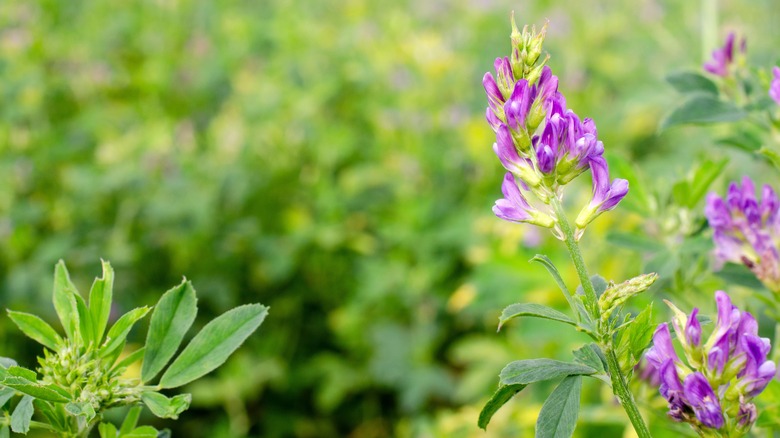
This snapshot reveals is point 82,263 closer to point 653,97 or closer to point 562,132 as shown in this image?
point 653,97

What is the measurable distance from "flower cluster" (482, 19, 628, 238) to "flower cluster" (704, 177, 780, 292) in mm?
246

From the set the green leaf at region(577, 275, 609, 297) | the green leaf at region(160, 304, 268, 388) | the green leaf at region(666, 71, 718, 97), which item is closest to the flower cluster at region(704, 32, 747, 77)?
the green leaf at region(666, 71, 718, 97)

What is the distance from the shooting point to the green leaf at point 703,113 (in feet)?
3.19

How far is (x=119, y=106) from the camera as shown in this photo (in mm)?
3279

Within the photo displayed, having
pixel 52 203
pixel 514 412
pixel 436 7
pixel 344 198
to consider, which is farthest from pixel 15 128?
pixel 436 7

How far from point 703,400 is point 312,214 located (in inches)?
88.1

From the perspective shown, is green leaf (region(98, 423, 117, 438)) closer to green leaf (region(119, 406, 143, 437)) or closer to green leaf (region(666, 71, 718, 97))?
green leaf (region(119, 406, 143, 437))

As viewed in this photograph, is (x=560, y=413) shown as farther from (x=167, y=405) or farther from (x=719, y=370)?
(x=167, y=405)

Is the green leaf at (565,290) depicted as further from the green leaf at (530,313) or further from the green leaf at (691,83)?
the green leaf at (691,83)

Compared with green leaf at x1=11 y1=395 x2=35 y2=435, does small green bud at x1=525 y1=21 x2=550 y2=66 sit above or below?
above

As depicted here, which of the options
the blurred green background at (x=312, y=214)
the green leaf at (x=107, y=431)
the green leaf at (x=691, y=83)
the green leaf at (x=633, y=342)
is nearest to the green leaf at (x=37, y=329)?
the green leaf at (x=107, y=431)

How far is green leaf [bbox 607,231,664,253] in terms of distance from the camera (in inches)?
41.1

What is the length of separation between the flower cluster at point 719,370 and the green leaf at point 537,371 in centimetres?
6

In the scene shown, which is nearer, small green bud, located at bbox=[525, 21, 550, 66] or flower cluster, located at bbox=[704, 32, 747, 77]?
small green bud, located at bbox=[525, 21, 550, 66]
